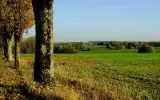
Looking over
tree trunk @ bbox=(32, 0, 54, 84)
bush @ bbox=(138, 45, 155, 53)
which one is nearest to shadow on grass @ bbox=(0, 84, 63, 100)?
tree trunk @ bbox=(32, 0, 54, 84)

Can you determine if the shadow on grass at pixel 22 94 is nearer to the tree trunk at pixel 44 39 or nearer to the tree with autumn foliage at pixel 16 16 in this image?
the tree trunk at pixel 44 39

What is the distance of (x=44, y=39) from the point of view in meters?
20.3

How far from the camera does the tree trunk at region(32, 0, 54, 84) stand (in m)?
20.2

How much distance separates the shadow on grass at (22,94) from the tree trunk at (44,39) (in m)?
1.97

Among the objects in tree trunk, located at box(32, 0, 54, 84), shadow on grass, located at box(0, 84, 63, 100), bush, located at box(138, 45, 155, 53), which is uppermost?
tree trunk, located at box(32, 0, 54, 84)

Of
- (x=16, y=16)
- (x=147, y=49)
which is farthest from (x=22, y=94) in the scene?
(x=147, y=49)

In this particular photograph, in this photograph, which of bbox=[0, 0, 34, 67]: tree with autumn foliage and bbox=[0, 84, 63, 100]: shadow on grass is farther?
bbox=[0, 0, 34, 67]: tree with autumn foliage

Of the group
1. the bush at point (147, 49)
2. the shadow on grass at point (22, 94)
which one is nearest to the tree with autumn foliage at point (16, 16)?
the shadow on grass at point (22, 94)

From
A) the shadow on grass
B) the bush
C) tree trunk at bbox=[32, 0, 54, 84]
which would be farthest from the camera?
the bush

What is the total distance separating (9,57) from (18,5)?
1507 cm

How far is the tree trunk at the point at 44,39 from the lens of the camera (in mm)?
20203

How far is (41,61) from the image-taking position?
2042 cm

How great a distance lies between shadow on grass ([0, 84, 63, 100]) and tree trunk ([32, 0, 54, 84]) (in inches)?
77.4

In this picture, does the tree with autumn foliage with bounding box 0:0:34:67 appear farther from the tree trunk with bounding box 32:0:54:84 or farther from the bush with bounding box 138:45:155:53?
the bush with bounding box 138:45:155:53
